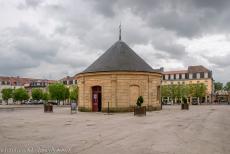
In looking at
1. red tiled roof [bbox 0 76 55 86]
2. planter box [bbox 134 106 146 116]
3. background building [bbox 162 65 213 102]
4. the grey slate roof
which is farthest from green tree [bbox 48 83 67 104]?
planter box [bbox 134 106 146 116]

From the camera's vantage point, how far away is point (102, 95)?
35.5 m

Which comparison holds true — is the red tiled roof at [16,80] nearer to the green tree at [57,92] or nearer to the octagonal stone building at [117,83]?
the green tree at [57,92]

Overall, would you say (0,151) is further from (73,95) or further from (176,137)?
(73,95)

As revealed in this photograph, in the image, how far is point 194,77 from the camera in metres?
97.9

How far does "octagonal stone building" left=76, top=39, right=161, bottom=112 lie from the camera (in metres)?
34.8

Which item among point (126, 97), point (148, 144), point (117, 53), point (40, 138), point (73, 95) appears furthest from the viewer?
point (73, 95)

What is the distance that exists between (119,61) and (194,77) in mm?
66140

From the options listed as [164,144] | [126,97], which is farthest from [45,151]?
[126,97]

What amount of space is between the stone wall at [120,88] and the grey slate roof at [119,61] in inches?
22.7

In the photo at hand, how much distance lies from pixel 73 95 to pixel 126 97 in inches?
2007

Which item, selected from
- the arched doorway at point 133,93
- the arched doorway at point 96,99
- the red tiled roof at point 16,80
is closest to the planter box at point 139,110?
the arched doorway at point 133,93

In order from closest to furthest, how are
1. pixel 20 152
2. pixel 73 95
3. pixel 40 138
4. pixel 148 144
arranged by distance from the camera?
1. pixel 20 152
2. pixel 148 144
3. pixel 40 138
4. pixel 73 95

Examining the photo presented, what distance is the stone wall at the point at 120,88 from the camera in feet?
114

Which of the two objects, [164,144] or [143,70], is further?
[143,70]
